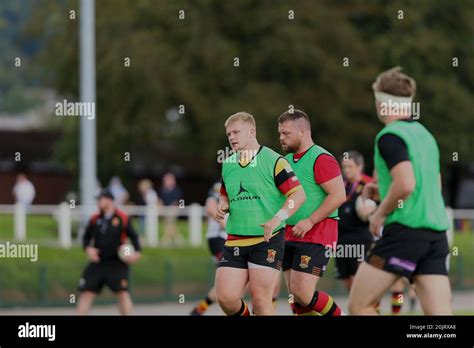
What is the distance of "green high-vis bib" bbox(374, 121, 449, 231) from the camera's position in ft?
31.0

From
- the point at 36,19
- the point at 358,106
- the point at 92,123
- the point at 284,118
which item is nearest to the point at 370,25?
the point at 358,106

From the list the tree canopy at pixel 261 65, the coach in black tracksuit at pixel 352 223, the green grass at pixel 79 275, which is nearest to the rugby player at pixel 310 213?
the coach in black tracksuit at pixel 352 223

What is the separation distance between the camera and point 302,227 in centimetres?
1190

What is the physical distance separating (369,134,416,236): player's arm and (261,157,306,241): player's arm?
6.43 ft

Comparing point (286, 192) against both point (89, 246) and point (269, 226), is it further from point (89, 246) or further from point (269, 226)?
point (89, 246)

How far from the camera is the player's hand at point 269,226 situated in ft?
36.9

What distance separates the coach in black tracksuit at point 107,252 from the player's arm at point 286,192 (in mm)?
5745

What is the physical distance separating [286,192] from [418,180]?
2276 millimetres

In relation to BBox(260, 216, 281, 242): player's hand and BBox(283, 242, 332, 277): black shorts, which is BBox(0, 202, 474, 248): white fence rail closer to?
BBox(283, 242, 332, 277): black shorts

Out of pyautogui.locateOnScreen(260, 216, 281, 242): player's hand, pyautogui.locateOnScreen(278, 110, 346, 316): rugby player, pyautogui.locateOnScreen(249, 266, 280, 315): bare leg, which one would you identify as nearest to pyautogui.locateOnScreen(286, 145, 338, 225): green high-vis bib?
pyautogui.locateOnScreen(278, 110, 346, 316): rugby player

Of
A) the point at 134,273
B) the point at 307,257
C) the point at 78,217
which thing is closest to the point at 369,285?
the point at 307,257
